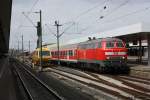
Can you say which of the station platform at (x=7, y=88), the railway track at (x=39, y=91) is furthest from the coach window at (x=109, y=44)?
the station platform at (x=7, y=88)

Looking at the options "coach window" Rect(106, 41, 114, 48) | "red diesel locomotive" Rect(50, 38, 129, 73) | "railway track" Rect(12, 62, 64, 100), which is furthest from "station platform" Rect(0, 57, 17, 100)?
"coach window" Rect(106, 41, 114, 48)

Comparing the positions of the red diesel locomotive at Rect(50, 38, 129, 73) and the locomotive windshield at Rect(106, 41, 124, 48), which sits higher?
the locomotive windshield at Rect(106, 41, 124, 48)

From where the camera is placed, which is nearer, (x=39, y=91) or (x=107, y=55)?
(x=39, y=91)

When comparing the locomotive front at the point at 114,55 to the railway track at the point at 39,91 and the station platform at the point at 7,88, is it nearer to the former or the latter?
the railway track at the point at 39,91

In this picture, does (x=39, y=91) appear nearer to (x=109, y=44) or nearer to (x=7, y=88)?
(x=7, y=88)

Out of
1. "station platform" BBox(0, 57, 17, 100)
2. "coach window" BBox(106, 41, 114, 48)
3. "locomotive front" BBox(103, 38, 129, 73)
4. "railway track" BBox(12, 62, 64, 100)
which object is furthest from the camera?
"coach window" BBox(106, 41, 114, 48)

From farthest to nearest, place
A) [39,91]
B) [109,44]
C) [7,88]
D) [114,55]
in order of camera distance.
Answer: [109,44] < [114,55] < [7,88] < [39,91]

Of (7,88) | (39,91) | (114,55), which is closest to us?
(39,91)

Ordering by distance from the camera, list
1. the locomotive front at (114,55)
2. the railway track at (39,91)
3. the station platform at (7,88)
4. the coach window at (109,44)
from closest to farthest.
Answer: the railway track at (39,91)
the station platform at (7,88)
the locomotive front at (114,55)
the coach window at (109,44)

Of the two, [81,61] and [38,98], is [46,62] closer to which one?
[81,61]

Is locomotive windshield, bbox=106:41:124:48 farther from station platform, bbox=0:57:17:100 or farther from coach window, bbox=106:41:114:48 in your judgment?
station platform, bbox=0:57:17:100

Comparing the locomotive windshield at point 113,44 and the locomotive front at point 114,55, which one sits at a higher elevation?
the locomotive windshield at point 113,44

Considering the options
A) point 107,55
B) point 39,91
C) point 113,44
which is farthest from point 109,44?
point 39,91

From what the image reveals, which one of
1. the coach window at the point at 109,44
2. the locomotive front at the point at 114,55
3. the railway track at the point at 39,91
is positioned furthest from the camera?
the coach window at the point at 109,44
